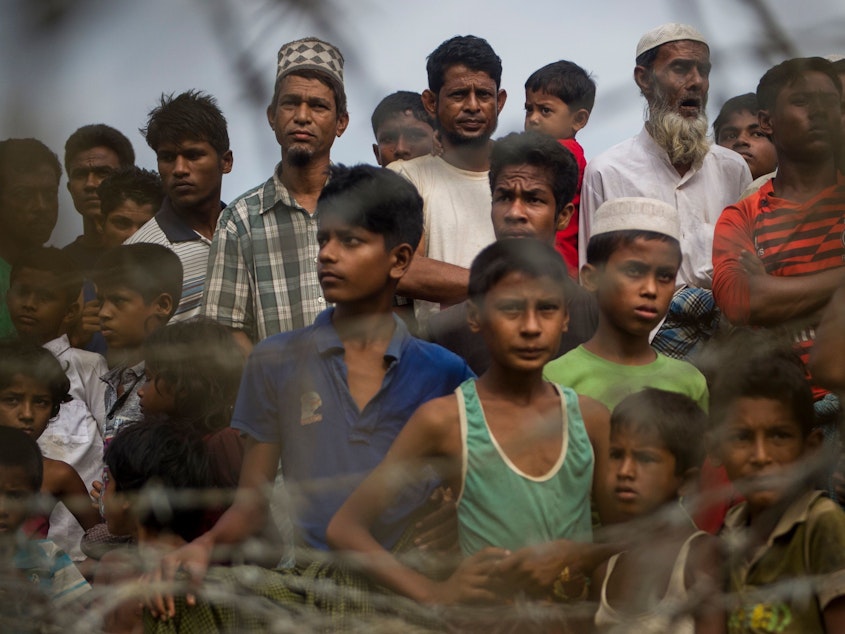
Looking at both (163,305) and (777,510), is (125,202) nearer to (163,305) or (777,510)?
(163,305)

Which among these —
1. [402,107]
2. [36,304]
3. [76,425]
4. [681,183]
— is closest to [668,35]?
[36,304]

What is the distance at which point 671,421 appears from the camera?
6.04 feet

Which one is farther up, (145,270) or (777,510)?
(145,270)

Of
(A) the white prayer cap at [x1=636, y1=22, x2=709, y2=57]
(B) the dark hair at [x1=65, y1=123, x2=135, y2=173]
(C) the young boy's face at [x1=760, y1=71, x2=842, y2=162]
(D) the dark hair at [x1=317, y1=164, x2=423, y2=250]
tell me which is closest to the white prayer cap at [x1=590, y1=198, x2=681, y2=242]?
(C) the young boy's face at [x1=760, y1=71, x2=842, y2=162]

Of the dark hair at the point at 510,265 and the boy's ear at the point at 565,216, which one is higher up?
the boy's ear at the point at 565,216

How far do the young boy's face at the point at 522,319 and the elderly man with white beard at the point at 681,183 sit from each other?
339mm

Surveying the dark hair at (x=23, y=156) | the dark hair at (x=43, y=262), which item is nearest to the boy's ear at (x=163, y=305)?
the dark hair at (x=43, y=262)

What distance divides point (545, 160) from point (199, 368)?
2.78 ft

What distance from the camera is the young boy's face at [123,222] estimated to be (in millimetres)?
1374

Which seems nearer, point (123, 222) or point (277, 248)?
point (123, 222)

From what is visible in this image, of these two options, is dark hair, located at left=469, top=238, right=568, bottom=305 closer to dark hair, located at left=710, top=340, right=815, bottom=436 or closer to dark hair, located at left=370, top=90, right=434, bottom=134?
dark hair, located at left=710, top=340, right=815, bottom=436

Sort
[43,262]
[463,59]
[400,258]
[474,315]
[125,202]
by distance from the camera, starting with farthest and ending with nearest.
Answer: [463,59] < [400,258] < [474,315] < [125,202] < [43,262]

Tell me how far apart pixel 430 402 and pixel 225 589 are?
41 centimetres

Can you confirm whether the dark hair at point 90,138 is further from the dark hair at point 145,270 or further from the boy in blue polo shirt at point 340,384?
the boy in blue polo shirt at point 340,384
